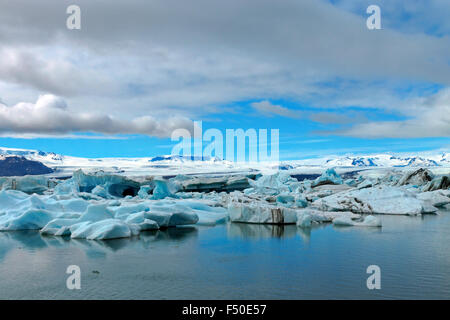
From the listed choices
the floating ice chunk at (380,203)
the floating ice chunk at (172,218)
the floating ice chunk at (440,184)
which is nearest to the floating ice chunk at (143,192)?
the floating ice chunk at (380,203)

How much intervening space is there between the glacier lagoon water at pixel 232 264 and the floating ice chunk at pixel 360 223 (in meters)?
0.93

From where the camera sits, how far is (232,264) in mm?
7879

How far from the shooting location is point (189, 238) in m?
11.2

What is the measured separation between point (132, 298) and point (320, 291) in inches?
102

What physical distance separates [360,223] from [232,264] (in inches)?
277

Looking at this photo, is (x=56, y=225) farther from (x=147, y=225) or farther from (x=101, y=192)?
(x=101, y=192)

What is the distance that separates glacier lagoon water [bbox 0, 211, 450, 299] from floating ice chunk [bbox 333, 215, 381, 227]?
93 centimetres
